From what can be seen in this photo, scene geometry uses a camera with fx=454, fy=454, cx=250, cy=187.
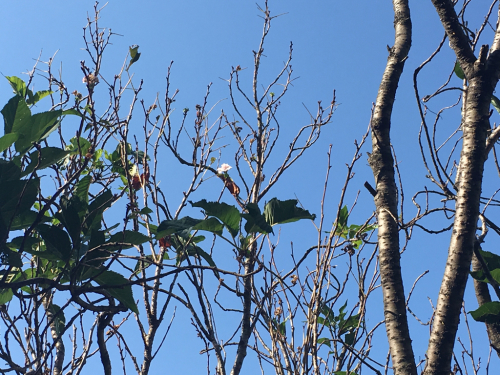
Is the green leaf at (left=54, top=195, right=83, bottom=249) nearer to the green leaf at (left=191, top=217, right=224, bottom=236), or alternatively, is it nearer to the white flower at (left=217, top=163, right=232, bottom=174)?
the green leaf at (left=191, top=217, right=224, bottom=236)

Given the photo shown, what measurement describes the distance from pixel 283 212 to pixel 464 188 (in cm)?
57

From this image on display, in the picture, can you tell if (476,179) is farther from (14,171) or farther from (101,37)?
(101,37)

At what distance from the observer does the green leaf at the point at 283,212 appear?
1566mm

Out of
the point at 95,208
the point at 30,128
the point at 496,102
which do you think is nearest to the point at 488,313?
the point at 496,102

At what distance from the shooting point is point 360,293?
6.59 feet

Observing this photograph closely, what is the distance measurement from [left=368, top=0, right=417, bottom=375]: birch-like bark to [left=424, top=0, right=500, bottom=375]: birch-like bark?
8 centimetres

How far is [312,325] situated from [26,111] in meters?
1.30

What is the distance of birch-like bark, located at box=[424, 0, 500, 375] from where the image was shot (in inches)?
46.8

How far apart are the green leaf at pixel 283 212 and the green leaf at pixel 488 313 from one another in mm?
757

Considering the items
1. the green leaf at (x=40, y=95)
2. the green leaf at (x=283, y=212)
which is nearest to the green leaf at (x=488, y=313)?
the green leaf at (x=283, y=212)

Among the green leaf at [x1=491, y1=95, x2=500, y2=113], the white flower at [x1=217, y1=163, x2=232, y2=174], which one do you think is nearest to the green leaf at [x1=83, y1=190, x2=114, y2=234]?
the white flower at [x1=217, y1=163, x2=232, y2=174]

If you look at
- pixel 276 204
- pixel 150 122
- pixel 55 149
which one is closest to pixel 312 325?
pixel 276 204

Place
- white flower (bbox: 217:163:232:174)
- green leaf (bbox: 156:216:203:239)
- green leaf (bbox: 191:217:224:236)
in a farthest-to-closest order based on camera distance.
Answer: white flower (bbox: 217:163:232:174) → green leaf (bbox: 191:217:224:236) → green leaf (bbox: 156:216:203:239)

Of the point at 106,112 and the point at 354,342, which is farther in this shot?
the point at 106,112
